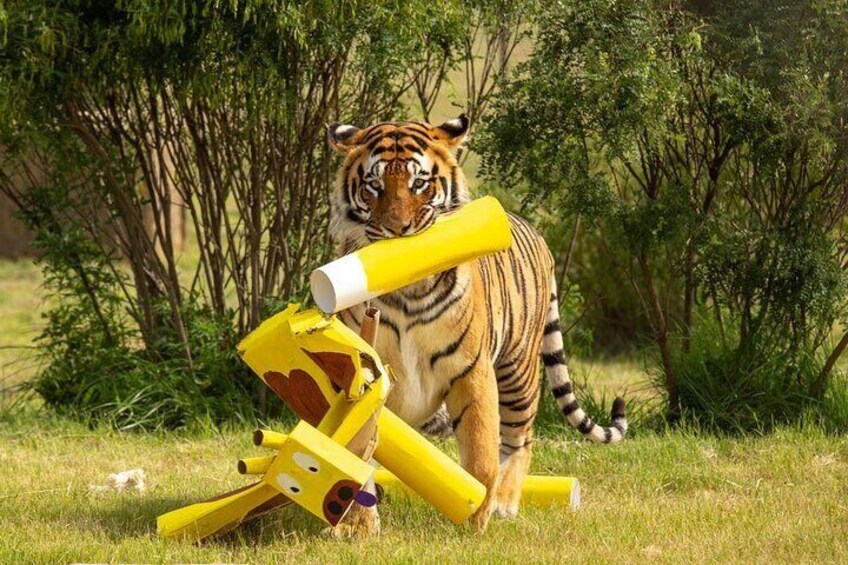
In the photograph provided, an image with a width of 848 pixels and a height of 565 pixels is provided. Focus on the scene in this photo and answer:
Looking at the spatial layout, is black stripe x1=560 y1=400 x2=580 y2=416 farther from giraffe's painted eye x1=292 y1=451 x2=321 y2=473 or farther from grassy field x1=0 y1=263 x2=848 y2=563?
giraffe's painted eye x1=292 y1=451 x2=321 y2=473

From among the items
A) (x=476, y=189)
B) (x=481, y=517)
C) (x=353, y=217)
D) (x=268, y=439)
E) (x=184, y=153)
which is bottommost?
(x=481, y=517)

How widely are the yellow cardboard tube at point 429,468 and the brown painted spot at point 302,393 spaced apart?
0.69 ft

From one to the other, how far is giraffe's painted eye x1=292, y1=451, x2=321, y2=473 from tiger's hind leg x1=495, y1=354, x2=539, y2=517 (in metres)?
1.26

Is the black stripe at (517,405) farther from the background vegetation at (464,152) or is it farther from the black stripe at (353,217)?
the background vegetation at (464,152)

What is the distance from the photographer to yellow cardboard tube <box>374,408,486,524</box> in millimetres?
4691

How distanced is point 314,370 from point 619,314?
6881 mm

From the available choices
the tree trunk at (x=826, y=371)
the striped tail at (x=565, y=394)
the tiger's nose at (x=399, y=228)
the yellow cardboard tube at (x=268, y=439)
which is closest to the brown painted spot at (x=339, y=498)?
the yellow cardboard tube at (x=268, y=439)

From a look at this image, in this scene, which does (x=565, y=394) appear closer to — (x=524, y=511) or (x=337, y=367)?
(x=524, y=511)

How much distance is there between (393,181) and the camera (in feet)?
15.3

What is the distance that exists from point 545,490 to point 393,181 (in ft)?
4.82

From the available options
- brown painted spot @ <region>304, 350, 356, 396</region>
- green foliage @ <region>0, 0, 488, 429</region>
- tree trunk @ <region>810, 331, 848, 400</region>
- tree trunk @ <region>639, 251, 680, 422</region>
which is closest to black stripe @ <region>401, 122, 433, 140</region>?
brown painted spot @ <region>304, 350, 356, 396</region>

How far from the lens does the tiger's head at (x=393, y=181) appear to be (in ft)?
15.2

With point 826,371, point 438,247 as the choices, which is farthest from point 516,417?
point 826,371

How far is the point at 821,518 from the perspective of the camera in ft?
17.0
